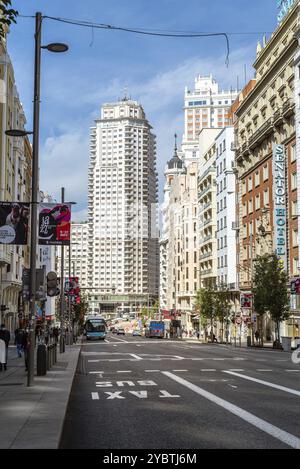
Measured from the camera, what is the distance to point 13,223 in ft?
61.5

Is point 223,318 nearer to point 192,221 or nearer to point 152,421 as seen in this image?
point 192,221

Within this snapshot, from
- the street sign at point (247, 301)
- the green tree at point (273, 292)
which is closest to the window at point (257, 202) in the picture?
the street sign at point (247, 301)

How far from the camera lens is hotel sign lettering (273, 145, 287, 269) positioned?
5738 cm

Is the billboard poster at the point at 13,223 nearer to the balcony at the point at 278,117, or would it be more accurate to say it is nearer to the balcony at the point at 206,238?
the balcony at the point at 278,117

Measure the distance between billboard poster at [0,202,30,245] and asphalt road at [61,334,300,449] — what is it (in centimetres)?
474

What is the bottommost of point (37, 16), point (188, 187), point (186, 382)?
point (186, 382)

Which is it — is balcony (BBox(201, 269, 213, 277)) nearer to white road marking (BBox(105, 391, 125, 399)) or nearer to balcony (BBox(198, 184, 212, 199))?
balcony (BBox(198, 184, 212, 199))

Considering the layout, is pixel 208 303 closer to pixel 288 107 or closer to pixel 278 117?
pixel 278 117

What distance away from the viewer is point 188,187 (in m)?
131

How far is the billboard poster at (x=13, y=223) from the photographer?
18.6 meters

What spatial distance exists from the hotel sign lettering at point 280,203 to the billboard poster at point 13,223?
41.4 metres

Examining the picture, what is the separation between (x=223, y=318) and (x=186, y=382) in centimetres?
5263

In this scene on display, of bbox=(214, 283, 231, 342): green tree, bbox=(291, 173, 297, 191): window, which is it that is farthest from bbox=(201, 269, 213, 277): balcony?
bbox=(291, 173, 297, 191): window
